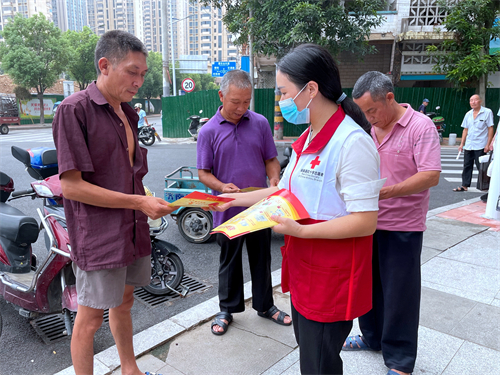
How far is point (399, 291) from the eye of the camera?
Answer: 2316mm

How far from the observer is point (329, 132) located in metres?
1.56

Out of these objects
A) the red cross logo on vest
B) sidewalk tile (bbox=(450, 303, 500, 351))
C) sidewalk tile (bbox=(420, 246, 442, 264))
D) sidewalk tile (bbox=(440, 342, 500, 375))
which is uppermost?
the red cross logo on vest

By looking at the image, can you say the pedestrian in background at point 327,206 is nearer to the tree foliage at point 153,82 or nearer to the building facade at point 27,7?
the tree foliage at point 153,82

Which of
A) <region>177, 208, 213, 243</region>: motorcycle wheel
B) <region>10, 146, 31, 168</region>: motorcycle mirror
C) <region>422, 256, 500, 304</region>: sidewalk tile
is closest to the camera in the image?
<region>10, 146, 31, 168</region>: motorcycle mirror

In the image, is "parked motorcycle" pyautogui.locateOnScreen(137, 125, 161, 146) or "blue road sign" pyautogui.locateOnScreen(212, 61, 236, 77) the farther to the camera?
"blue road sign" pyautogui.locateOnScreen(212, 61, 236, 77)

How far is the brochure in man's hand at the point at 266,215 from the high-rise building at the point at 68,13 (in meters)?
107

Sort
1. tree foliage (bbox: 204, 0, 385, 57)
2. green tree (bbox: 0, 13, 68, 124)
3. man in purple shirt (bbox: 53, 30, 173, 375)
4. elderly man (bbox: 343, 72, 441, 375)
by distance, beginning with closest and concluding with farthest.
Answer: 1. man in purple shirt (bbox: 53, 30, 173, 375)
2. elderly man (bbox: 343, 72, 441, 375)
3. tree foliage (bbox: 204, 0, 385, 57)
4. green tree (bbox: 0, 13, 68, 124)

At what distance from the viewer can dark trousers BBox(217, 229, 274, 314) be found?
3.01m

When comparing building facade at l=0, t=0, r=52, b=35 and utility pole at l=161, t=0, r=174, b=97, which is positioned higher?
building facade at l=0, t=0, r=52, b=35

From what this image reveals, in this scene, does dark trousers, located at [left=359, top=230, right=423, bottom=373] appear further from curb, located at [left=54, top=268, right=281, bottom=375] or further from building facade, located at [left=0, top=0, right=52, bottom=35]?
building facade, located at [left=0, top=0, right=52, bottom=35]

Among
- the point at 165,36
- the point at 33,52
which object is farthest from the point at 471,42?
the point at 33,52

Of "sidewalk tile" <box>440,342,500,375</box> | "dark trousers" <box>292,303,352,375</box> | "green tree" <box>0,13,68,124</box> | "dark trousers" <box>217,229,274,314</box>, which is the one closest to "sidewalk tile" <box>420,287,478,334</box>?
"sidewalk tile" <box>440,342,500,375</box>

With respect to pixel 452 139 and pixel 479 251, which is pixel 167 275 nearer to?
pixel 479 251

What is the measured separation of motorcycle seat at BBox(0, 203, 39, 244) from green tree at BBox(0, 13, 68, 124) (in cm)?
3227
